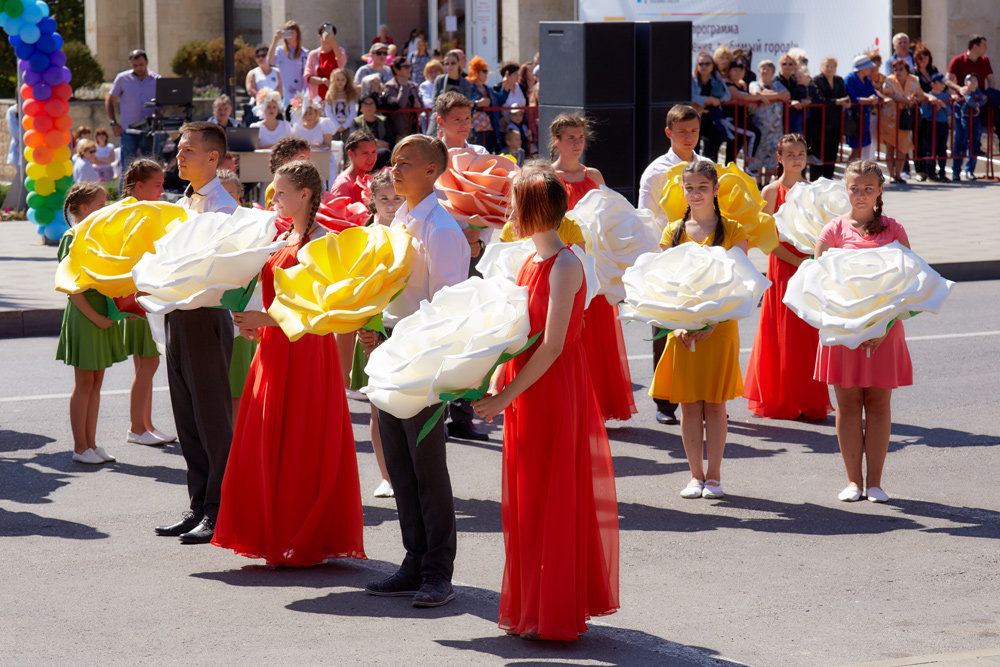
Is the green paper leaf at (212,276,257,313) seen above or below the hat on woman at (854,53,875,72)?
below

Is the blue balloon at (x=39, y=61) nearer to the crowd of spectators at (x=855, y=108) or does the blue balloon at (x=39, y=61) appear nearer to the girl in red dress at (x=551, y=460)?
the crowd of spectators at (x=855, y=108)

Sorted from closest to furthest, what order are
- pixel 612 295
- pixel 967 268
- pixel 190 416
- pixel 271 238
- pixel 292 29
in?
pixel 271 238 → pixel 190 416 → pixel 612 295 → pixel 967 268 → pixel 292 29

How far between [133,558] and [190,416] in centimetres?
72

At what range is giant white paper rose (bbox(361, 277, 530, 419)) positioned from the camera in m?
4.89

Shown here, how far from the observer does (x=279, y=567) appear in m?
6.25

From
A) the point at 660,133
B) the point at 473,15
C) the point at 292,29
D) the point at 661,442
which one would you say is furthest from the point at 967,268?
the point at 473,15

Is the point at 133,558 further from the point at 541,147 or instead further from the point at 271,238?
the point at 541,147

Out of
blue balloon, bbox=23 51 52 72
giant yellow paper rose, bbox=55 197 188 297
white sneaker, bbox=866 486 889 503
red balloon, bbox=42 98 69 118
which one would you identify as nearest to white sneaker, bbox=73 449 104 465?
giant yellow paper rose, bbox=55 197 188 297

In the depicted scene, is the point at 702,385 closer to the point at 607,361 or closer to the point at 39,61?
the point at 607,361

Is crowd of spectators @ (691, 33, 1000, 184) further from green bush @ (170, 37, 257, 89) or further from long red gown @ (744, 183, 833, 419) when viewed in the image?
green bush @ (170, 37, 257, 89)

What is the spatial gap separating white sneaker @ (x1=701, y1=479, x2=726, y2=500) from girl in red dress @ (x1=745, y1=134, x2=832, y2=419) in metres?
2.03

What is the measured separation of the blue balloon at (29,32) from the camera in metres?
A: 16.7

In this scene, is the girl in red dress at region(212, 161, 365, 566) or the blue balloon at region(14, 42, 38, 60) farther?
the blue balloon at region(14, 42, 38, 60)

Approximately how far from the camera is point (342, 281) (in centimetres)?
543
